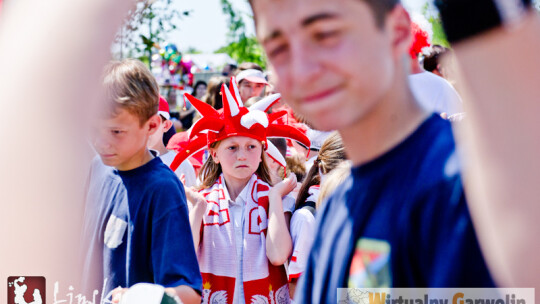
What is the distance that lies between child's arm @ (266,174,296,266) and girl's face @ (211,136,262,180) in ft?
0.70

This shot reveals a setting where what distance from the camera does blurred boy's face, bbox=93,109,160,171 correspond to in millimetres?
1983

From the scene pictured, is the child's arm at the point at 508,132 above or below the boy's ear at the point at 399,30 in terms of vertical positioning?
below

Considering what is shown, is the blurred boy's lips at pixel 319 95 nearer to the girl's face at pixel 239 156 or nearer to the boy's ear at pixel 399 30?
the boy's ear at pixel 399 30

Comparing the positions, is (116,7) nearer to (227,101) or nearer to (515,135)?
(515,135)

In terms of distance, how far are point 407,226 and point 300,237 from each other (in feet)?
8.43

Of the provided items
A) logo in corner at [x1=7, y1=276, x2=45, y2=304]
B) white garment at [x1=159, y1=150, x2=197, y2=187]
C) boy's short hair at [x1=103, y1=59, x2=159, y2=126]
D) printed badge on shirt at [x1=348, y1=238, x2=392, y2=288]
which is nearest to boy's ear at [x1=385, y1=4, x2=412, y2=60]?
printed badge on shirt at [x1=348, y1=238, x2=392, y2=288]

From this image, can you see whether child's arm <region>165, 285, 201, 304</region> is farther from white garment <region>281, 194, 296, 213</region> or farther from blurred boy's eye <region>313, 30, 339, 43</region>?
white garment <region>281, 194, 296, 213</region>

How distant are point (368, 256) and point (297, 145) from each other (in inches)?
156

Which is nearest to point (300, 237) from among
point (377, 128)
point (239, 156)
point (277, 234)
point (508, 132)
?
Answer: point (277, 234)

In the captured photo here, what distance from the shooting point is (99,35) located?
0.51 meters

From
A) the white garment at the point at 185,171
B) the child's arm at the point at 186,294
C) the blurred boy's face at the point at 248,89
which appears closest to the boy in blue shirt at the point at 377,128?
the child's arm at the point at 186,294

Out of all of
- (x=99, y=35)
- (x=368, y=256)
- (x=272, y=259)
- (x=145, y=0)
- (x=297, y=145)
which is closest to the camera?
(x=99, y=35)

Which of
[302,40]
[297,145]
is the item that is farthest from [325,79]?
[297,145]

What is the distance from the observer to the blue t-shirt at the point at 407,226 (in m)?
0.62
